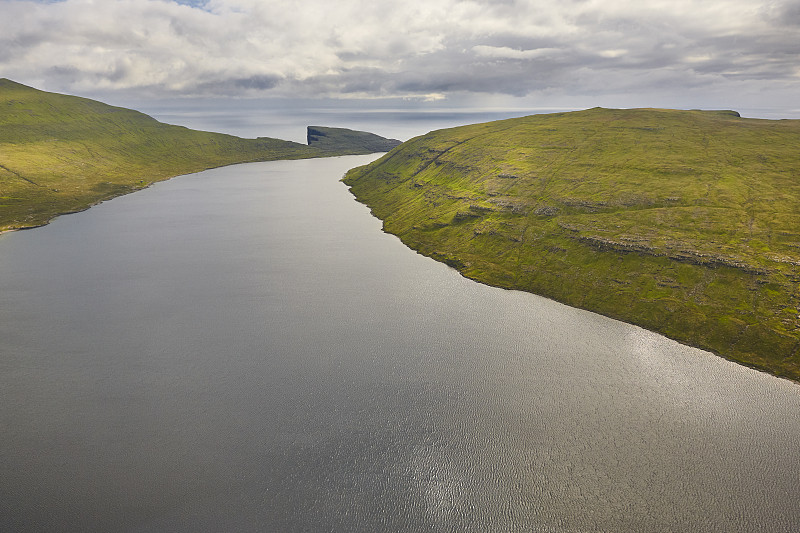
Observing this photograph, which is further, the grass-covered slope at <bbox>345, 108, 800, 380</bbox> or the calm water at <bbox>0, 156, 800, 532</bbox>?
the grass-covered slope at <bbox>345, 108, 800, 380</bbox>

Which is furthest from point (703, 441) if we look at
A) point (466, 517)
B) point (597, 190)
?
point (597, 190)

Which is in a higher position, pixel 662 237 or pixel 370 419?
pixel 662 237

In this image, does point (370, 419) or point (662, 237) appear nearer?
point (370, 419)

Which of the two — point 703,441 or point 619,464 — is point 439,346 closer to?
point 619,464

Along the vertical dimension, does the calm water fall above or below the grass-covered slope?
below
